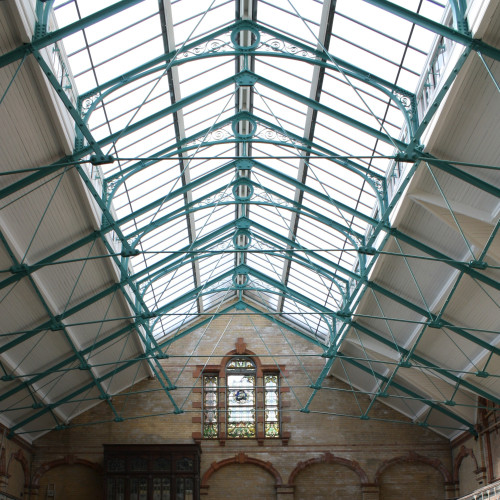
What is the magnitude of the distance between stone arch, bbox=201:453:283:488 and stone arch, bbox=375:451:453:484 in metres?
4.49

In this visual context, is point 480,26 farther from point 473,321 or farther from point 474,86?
point 473,321

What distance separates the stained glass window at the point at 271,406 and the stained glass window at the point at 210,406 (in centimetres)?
231

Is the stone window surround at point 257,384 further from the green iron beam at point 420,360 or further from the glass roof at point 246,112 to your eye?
the green iron beam at point 420,360

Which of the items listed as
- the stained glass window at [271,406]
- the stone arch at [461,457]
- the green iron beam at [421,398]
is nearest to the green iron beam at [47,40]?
the green iron beam at [421,398]

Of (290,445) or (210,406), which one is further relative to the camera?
(210,406)

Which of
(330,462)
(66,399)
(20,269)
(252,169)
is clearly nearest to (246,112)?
(252,169)

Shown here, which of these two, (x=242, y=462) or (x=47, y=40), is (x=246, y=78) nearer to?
(x=47, y=40)

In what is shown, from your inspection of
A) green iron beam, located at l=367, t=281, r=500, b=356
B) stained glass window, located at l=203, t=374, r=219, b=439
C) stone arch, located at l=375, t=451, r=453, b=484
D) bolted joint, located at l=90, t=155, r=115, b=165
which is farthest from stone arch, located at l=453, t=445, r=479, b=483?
bolted joint, located at l=90, t=155, r=115, b=165

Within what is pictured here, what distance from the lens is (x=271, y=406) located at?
33.7 metres

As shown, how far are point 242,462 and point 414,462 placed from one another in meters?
7.78

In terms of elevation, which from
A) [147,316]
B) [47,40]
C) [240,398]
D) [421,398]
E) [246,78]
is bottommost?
[421,398]

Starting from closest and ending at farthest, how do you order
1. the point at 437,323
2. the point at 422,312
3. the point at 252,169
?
1. the point at 437,323
2. the point at 422,312
3. the point at 252,169

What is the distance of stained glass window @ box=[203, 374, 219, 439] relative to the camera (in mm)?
32969

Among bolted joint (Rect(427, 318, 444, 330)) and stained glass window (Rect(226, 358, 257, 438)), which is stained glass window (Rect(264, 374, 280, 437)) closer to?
stained glass window (Rect(226, 358, 257, 438))
